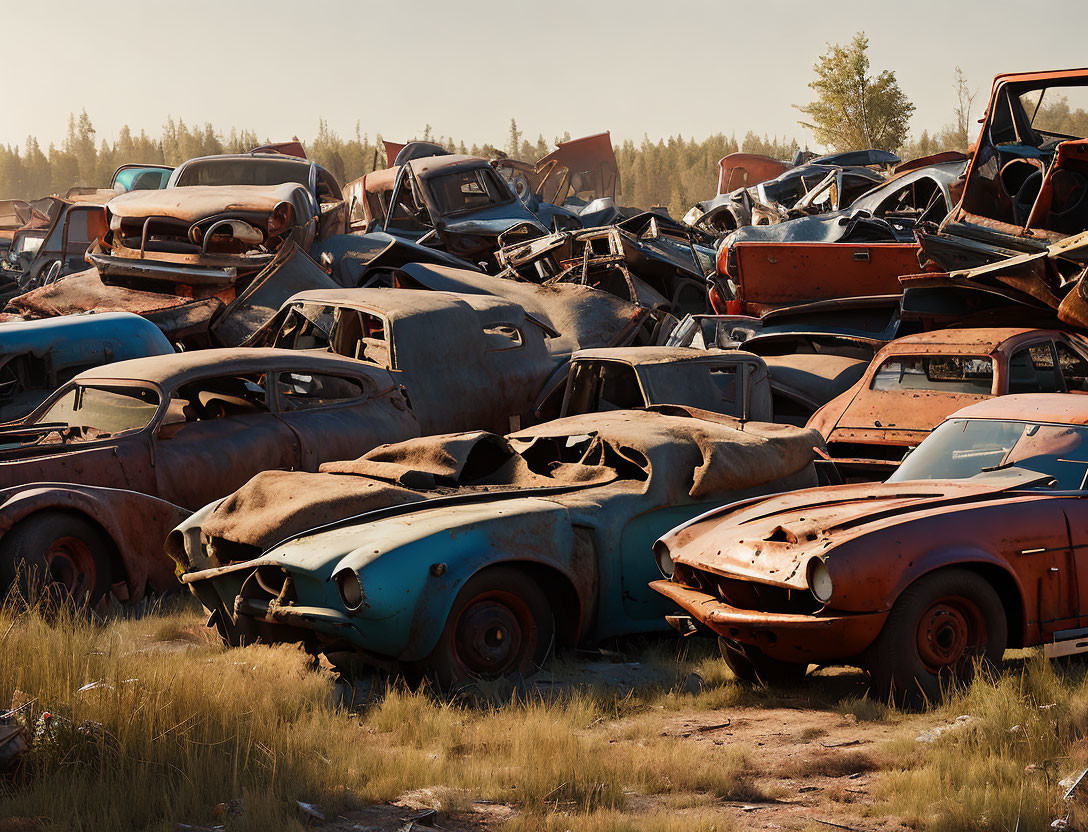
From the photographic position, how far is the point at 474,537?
5488 mm

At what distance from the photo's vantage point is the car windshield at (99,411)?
25.6 feet

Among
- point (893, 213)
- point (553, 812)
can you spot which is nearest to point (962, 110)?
point (893, 213)

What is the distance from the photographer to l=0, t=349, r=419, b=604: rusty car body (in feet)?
22.5

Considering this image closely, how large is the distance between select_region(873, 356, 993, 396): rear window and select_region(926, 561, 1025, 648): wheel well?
3852 millimetres

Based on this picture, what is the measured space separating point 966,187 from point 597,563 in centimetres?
696

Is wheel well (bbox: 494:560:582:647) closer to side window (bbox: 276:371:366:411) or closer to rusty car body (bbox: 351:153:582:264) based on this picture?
side window (bbox: 276:371:366:411)

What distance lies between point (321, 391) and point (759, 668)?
178 inches

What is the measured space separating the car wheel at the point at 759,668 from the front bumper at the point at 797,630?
14.0 inches

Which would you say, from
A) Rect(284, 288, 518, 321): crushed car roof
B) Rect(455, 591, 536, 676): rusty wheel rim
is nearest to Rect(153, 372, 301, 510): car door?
Rect(284, 288, 518, 321): crushed car roof

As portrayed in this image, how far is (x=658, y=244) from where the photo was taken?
15.3 metres

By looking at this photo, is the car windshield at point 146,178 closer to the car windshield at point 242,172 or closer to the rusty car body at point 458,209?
the rusty car body at point 458,209

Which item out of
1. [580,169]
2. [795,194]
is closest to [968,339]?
[795,194]

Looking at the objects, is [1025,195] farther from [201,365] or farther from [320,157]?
[320,157]

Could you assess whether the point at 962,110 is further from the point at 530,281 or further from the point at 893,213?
the point at 530,281
